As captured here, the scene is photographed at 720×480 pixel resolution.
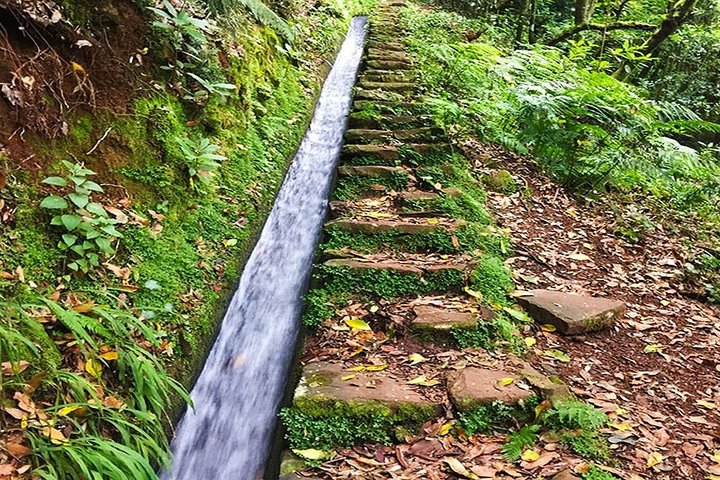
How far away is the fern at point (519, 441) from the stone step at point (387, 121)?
13.4 ft

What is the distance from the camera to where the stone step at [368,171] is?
5168 millimetres

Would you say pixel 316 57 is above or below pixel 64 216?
above

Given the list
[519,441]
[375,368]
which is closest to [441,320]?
[375,368]

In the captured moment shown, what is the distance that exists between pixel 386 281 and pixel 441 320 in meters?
0.57

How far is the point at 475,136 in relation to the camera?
643cm

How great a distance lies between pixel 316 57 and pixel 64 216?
6135 millimetres

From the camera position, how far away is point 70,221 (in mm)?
3141

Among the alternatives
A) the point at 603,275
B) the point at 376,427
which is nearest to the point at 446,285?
the point at 376,427

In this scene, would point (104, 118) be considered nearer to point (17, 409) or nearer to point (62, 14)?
point (62, 14)

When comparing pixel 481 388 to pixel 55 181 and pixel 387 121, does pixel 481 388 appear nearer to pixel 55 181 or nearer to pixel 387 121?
pixel 55 181

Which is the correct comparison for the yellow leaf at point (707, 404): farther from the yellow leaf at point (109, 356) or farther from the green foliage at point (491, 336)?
the yellow leaf at point (109, 356)

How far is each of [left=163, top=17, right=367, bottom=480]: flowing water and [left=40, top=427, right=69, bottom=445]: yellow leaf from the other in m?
0.88

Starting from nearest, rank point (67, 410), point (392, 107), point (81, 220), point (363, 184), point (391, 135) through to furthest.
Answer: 1. point (67, 410)
2. point (81, 220)
3. point (363, 184)
4. point (391, 135)
5. point (392, 107)

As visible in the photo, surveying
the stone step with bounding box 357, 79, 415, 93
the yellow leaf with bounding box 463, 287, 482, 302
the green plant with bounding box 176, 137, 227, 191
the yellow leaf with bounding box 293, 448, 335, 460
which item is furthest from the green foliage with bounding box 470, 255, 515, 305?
the stone step with bounding box 357, 79, 415, 93
